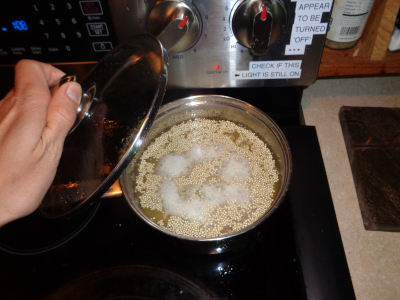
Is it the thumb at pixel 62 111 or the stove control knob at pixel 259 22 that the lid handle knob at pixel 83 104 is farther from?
the stove control knob at pixel 259 22

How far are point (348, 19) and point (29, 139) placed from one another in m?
0.76

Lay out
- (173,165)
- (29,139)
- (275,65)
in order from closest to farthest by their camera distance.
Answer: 1. (29,139)
2. (275,65)
3. (173,165)

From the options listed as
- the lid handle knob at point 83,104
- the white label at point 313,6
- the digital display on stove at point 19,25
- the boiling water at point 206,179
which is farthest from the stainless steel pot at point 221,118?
the digital display on stove at point 19,25

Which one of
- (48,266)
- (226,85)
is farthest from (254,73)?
(48,266)

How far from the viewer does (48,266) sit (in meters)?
0.60

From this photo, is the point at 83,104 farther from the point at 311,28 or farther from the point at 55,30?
the point at 311,28

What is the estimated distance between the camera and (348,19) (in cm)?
72

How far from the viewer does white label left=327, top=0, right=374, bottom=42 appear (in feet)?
2.25

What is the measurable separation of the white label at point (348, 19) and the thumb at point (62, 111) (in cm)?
64

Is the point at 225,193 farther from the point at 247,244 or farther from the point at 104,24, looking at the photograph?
the point at 104,24

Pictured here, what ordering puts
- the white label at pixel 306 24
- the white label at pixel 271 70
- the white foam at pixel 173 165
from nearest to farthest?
the white label at pixel 306 24
the white label at pixel 271 70
the white foam at pixel 173 165

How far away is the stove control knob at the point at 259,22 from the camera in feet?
1.69

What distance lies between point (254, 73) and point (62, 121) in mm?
433

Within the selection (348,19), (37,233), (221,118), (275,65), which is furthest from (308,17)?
(37,233)
